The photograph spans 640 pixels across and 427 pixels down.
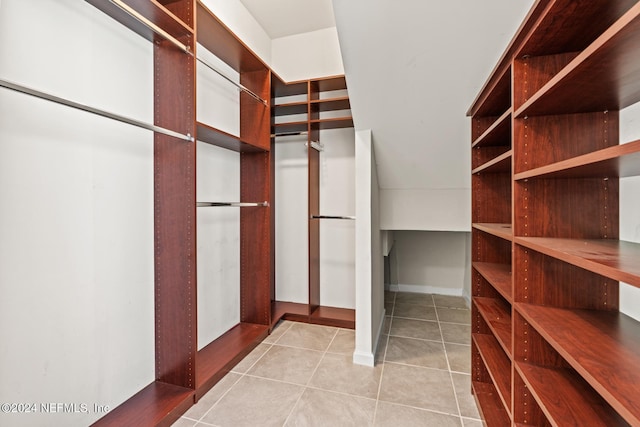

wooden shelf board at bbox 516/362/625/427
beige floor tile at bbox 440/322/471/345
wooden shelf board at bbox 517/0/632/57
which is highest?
wooden shelf board at bbox 517/0/632/57

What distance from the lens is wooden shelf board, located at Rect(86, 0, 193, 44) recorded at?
4.91ft

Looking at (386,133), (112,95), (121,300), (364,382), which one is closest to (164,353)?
(121,300)

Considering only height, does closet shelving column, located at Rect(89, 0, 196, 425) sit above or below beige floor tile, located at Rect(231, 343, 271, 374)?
above

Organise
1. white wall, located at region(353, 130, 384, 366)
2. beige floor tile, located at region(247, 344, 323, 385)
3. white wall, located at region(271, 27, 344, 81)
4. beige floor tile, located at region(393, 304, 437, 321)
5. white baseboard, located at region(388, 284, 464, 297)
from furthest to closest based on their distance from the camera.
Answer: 1. white baseboard, located at region(388, 284, 464, 297)
2. beige floor tile, located at region(393, 304, 437, 321)
3. white wall, located at region(271, 27, 344, 81)
4. white wall, located at region(353, 130, 384, 366)
5. beige floor tile, located at region(247, 344, 323, 385)

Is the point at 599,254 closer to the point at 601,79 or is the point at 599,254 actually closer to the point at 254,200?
the point at 601,79

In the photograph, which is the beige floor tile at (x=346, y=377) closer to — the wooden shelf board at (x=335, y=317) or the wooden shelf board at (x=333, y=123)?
the wooden shelf board at (x=335, y=317)

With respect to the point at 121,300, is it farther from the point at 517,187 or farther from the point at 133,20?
the point at 517,187

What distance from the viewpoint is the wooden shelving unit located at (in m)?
0.75

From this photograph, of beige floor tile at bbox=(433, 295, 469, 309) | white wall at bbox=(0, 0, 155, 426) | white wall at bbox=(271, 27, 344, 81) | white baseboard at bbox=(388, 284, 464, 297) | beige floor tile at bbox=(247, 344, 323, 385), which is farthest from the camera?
white baseboard at bbox=(388, 284, 464, 297)

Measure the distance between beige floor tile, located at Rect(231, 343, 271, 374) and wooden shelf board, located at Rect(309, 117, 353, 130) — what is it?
205cm

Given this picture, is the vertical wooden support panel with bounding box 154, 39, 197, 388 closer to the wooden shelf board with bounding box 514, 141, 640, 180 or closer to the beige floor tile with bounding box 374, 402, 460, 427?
the beige floor tile with bounding box 374, 402, 460, 427

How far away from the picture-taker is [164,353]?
1.84 m

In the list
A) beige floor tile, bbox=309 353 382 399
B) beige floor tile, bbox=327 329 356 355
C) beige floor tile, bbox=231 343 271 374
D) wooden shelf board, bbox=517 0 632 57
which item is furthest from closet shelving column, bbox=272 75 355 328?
wooden shelf board, bbox=517 0 632 57

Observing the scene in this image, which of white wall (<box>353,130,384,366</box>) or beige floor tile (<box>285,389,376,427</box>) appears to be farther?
white wall (<box>353,130,384,366</box>)
